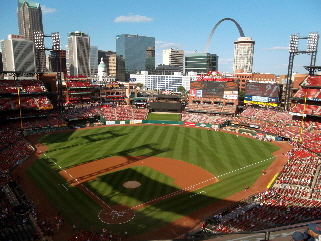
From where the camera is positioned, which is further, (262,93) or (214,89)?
(214,89)

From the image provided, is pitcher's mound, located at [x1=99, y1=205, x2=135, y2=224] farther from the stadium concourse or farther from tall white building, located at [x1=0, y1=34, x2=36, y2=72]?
tall white building, located at [x1=0, y1=34, x2=36, y2=72]

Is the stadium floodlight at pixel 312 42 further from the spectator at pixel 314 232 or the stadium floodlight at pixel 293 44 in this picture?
the spectator at pixel 314 232

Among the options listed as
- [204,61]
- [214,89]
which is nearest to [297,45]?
[214,89]

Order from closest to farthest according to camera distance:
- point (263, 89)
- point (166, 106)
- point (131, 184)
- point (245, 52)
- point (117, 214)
Result: point (117, 214), point (131, 184), point (263, 89), point (166, 106), point (245, 52)

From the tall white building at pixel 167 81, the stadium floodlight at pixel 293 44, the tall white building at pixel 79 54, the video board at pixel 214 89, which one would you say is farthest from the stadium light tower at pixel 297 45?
the tall white building at pixel 79 54

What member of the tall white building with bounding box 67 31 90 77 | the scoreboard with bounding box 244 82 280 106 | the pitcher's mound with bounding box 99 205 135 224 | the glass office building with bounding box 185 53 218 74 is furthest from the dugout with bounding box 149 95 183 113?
the tall white building with bounding box 67 31 90 77

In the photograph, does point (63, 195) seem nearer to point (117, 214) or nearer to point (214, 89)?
point (117, 214)
